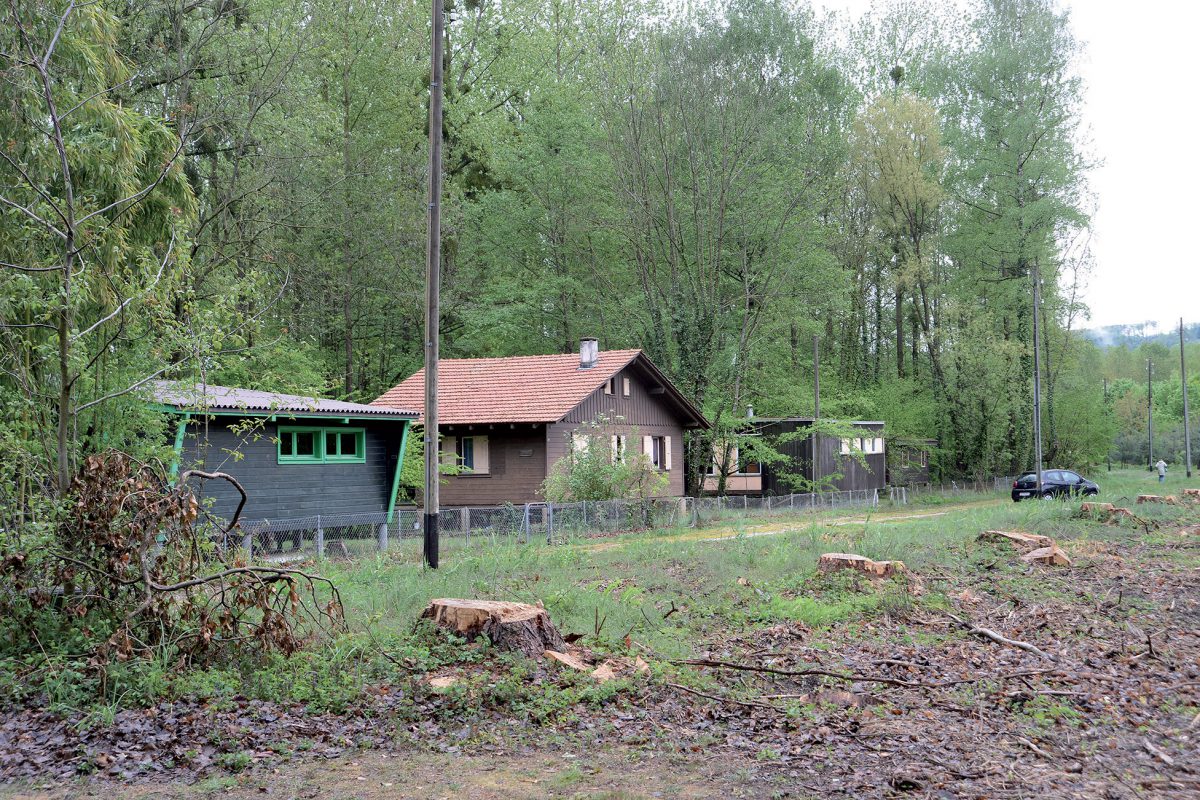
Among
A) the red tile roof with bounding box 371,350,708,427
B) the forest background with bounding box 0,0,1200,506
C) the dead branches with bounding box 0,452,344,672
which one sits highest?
the forest background with bounding box 0,0,1200,506

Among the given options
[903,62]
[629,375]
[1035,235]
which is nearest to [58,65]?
[629,375]

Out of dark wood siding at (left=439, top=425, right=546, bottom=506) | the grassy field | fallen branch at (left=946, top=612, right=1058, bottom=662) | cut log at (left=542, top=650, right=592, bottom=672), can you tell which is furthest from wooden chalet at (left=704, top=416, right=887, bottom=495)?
cut log at (left=542, top=650, right=592, bottom=672)

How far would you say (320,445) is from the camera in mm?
22109

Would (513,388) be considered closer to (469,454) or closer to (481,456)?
(481,456)

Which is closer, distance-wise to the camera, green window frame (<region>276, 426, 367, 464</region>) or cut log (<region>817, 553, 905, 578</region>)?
cut log (<region>817, 553, 905, 578</region>)

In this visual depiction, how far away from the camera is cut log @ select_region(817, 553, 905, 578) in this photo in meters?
13.2

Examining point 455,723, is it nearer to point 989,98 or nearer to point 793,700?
point 793,700

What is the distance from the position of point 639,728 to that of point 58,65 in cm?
1049

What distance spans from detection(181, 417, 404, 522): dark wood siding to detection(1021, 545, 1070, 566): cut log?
13684 millimetres

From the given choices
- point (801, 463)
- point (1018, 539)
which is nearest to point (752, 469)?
point (801, 463)

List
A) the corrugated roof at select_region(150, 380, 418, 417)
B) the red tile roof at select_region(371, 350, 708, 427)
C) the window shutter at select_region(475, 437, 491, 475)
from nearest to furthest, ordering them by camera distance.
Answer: the corrugated roof at select_region(150, 380, 418, 417) < the red tile roof at select_region(371, 350, 708, 427) < the window shutter at select_region(475, 437, 491, 475)

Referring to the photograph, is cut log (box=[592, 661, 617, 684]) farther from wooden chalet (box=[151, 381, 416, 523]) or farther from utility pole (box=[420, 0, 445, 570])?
wooden chalet (box=[151, 381, 416, 523])

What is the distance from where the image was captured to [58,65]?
39.0 feet

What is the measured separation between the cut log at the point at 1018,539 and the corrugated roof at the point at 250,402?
11.7 m
